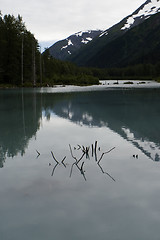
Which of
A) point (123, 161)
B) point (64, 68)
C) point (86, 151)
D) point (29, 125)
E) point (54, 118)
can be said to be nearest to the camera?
point (123, 161)

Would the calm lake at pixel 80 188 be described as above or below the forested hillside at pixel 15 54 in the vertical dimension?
below

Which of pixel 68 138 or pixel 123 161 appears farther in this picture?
pixel 68 138

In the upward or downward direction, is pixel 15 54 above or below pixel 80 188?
above

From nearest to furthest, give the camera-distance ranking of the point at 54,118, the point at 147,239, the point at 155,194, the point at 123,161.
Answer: the point at 147,239 → the point at 155,194 → the point at 123,161 → the point at 54,118

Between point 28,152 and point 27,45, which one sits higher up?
point 27,45

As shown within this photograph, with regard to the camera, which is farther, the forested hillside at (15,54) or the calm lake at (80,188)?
the forested hillside at (15,54)

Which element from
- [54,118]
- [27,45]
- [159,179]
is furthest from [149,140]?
[27,45]

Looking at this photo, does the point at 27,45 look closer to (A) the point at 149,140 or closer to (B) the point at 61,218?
(A) the point at 149,140

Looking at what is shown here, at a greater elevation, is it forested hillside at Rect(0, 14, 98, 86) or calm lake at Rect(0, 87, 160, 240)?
forested hillside at Rect(0, 14, 98, 86)

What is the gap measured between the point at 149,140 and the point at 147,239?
587 cm

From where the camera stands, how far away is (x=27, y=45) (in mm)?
68688

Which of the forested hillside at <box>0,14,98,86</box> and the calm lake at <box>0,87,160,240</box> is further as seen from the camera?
the forested hillside at <box>0,14,98,86</box>

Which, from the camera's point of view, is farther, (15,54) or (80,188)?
(15,54)

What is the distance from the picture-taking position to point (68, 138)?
954cm
